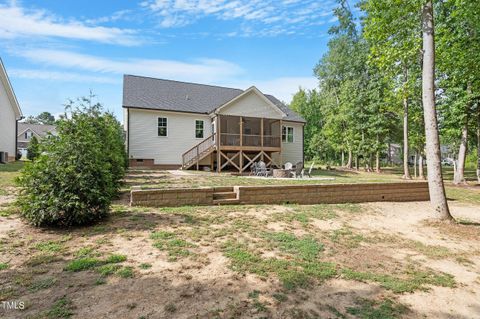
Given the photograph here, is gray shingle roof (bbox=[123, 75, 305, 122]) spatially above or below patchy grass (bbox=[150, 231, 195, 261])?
above

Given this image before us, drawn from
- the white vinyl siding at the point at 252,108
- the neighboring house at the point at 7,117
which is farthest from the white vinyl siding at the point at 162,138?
the neighboring house at the point at 7,117

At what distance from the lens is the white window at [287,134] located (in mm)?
22047

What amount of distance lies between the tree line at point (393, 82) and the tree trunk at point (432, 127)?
0.70 ft

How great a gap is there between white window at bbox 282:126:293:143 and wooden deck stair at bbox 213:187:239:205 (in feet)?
49.3

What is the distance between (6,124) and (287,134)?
2267 centimetres

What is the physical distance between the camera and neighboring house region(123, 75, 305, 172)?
1739cm

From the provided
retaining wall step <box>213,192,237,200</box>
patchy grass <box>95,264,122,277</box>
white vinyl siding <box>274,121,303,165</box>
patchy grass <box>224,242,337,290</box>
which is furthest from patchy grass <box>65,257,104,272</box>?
white vinyl siding <box>274,121,303,165</box>

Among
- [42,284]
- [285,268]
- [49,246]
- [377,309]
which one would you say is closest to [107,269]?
[42,284]

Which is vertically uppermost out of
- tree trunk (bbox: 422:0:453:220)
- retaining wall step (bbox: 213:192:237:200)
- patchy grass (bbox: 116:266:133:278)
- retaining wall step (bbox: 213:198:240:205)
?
tree trunk (bbox: 422:0:453:220)

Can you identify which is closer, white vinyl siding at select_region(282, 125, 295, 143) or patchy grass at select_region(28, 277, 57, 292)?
patchy grass at select_region(28, 277, 57, 292)

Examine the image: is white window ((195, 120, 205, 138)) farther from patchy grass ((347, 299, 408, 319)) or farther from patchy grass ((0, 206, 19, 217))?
patchy grass ((347, 299, 408, 319))

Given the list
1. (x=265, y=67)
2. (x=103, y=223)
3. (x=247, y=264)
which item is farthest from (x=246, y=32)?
→ (x=247, y=264)

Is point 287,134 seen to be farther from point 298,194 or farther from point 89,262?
point 89,262

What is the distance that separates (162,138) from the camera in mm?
18172
